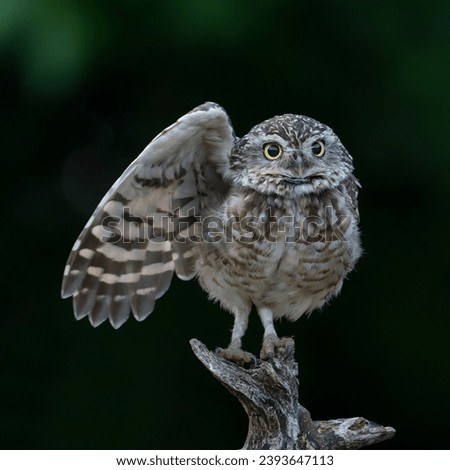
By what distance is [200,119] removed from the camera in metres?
3.36

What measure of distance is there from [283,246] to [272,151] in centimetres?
37

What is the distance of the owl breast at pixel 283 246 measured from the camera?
3.49 meters

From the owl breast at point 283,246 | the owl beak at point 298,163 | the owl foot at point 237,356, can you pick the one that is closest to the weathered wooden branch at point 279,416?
the owl foot at point 237,356

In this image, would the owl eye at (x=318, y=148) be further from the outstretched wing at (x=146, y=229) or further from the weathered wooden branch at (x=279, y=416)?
the weathered wooden branch at (x=279, y=416)

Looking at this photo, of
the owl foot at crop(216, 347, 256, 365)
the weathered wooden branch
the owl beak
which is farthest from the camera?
the owl foot at crop(216, 347, 256, 365)

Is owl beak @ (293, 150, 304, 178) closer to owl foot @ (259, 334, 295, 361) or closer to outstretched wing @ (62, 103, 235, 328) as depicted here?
outstretched wing @ (62, 103, 235, 328)

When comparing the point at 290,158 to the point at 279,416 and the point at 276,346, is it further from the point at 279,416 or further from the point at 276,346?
the point at 279,416

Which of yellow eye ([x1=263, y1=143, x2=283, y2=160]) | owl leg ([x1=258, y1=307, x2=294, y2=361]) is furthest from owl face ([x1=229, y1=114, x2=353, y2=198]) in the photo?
owl leg ([x1=258, y1=307, x2=294, y2=361])

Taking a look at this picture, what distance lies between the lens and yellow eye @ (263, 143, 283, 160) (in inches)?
136

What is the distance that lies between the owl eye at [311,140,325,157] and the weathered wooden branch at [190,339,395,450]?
82 cm
